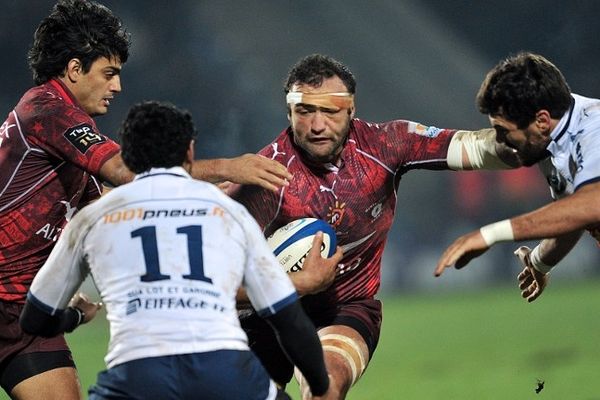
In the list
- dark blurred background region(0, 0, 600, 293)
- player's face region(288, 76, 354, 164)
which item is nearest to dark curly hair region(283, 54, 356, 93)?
player's face region(288, 76, 354, 164)

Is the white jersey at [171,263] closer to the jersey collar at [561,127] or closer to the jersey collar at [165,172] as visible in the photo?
the jersey collar at [165,172]

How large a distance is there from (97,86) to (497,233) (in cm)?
206

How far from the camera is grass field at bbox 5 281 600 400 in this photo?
842 centimetres

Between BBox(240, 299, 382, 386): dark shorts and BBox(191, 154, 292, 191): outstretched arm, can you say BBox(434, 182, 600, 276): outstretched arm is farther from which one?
BBox(240, 299, 382, 386): dark shorts

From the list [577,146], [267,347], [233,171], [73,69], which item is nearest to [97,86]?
[73,69]

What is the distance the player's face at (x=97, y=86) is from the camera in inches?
204

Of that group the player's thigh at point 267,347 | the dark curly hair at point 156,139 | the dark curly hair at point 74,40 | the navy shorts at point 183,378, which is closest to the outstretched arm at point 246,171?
the dark curly hair at point 74,40

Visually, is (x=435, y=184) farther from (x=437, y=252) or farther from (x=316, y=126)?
(x=316, y=126)

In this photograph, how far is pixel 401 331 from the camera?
11.8 metres

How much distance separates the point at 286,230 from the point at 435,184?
27.1 feet

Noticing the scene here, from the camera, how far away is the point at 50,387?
472 centimetres

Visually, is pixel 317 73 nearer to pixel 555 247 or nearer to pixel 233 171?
pixel 233 171

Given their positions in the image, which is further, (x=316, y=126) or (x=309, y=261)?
(x=316, y=126)

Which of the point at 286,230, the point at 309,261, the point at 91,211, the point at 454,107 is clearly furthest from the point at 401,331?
the point at 91,211
